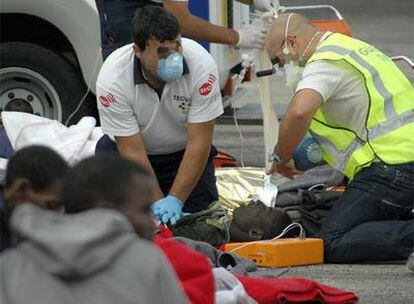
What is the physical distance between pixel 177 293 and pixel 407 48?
12693mm

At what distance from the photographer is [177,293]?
3.06m

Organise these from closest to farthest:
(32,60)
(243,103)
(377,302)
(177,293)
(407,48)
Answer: (177,293) → (377,302) → (32,60) → (243,103) → (407,48)

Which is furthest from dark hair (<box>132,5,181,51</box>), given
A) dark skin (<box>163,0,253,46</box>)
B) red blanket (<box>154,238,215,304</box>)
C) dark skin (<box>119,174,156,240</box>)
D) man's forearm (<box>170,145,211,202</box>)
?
dark skin (<box>119,174,156,240</box>)

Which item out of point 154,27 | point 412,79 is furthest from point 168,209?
point 412,79

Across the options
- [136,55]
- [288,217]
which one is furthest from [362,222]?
[136,55]

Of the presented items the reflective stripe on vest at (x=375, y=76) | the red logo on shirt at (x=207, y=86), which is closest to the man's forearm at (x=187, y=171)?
the red logo on shirt at (x=207, y=86)

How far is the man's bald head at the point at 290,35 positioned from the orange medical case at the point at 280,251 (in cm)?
93

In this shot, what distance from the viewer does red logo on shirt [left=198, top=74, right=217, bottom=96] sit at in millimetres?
6086

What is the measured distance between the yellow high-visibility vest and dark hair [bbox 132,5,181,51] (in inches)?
27.8

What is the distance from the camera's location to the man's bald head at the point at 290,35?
621 cm

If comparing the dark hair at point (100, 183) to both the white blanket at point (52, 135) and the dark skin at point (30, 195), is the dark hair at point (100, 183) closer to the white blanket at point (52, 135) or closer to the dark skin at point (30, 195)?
the dark skin at point (30, 195)

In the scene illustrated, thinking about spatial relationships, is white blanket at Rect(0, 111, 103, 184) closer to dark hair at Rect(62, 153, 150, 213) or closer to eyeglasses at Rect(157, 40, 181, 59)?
eyeglasses at Rect(157, 40, 181, 59)

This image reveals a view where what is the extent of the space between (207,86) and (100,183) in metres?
3.02

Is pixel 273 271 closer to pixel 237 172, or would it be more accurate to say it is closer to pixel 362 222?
pixel 362 222
